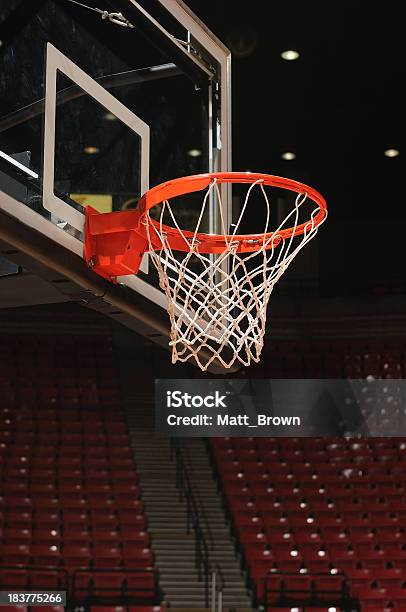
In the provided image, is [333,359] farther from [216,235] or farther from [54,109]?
[54,109]

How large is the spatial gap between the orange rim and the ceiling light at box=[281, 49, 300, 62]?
634cm

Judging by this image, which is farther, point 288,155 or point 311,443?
point 288,155

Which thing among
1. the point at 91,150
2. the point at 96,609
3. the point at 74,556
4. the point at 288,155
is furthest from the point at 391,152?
the point at 91,150

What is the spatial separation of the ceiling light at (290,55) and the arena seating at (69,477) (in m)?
5.31

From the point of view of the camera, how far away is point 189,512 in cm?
1077

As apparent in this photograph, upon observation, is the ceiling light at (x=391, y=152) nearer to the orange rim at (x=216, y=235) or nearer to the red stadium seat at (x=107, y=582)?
the red stadium seat at (x=107, y=582)

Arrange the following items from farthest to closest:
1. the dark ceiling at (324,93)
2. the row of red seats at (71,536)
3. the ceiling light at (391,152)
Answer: the ceiling light at (391,152)
the row of red seats at (71,536)
the dark ceiling at (324,93)

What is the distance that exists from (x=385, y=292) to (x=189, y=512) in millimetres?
5667

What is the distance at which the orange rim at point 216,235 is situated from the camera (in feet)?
11.3

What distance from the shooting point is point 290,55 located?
390 inches

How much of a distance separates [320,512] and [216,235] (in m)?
7.34

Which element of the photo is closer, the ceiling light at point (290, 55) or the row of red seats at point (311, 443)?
the ceiling light at point (290, 55)

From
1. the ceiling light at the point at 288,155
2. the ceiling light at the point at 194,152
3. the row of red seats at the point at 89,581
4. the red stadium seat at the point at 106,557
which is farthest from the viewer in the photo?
the ceiling light at the point at 288,155

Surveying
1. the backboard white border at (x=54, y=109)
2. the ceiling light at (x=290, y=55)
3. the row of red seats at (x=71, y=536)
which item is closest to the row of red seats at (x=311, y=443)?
the row of red seats at (x=71, y=536)
